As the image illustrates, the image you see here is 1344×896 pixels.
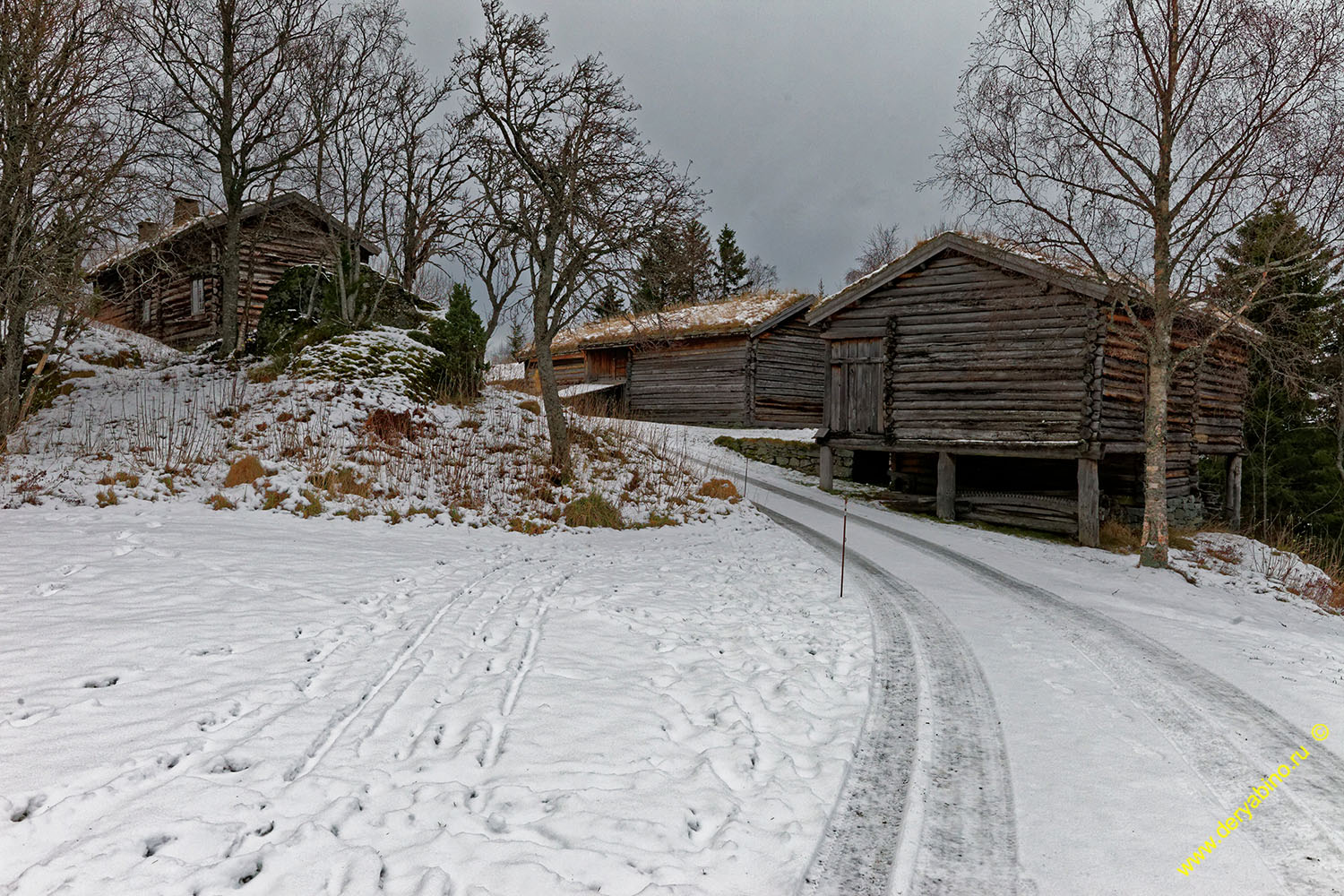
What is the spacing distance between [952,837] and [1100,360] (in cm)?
1364

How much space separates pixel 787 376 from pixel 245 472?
21093 millimetres

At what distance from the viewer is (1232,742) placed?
400cm

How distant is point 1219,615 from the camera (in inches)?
296

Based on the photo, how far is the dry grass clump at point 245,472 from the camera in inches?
408

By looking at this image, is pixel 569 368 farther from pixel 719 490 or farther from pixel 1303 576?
pixel 1303 576

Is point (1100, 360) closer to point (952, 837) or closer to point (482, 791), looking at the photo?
point (952, 837)

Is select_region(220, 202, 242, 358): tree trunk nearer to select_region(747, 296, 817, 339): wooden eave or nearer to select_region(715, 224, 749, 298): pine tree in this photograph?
select_region(747, 296, 817, 339): wooden eave

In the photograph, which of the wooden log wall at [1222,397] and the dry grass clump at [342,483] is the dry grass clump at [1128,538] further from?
the dry grass clump at [342,483]

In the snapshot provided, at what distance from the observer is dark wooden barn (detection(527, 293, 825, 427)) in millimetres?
26594

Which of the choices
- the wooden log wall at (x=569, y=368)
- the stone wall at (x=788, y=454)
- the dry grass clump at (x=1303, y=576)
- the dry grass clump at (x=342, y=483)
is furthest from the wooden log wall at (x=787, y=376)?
the dry grass clump at (x=342, y=483)

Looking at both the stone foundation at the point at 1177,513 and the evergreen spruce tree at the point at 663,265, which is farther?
the stone foundation at the point at 1177,513

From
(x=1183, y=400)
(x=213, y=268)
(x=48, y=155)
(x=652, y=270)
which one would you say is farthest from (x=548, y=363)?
(x=1183, y=400)

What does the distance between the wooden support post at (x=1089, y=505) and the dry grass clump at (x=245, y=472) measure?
50.9 ft

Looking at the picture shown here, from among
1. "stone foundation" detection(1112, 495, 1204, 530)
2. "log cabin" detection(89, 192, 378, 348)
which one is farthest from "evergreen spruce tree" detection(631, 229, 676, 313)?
"log cabin" detection(89, 192, 378, 348)
